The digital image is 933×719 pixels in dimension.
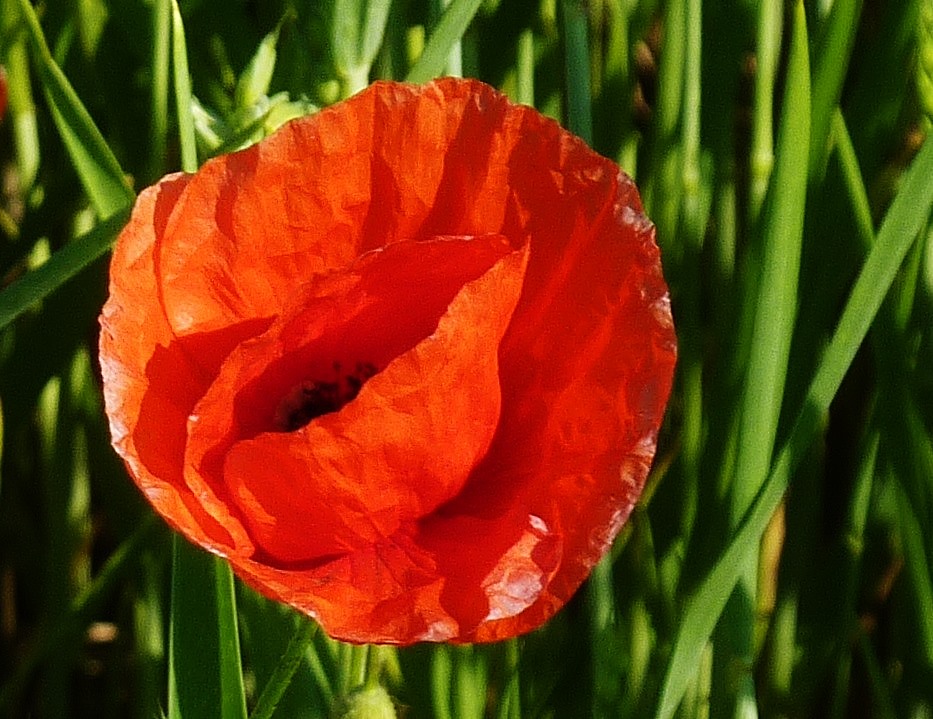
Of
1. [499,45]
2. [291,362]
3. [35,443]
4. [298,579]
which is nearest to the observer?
[298,579]

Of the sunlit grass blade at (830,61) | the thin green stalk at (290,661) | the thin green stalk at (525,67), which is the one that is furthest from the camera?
the thin green stalk at (525,67)

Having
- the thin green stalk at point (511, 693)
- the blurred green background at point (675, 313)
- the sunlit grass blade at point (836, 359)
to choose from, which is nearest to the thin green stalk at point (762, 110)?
the blurred green background at point (675, 313)

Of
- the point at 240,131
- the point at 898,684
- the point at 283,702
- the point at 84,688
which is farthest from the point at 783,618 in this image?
the point at 84,688

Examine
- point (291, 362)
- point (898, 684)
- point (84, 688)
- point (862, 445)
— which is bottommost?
point (84, 688)

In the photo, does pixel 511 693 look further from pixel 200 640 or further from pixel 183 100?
pixel 183 100

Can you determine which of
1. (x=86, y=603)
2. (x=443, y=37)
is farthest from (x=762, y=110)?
→ (x=86, y=603)

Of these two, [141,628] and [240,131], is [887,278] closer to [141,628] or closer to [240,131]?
[240,131]

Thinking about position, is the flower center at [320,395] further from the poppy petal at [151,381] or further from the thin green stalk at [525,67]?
the thin green stalk at [525,67]
